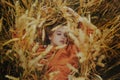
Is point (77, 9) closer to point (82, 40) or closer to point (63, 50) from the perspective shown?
point (63, 50)

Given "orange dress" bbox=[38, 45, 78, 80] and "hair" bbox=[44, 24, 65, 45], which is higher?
"hair" bbox=[44, 24, 65, 45]

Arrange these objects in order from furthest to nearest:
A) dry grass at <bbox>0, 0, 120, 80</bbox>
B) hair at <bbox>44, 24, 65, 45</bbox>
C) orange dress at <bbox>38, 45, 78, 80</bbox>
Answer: hair at <bbox>44, 24, 65, 45</bbox>, orange dress at <bbox>38, 45, 78, 80</bbox>, dry grass at <bbox>0, 0, 120, 80</bbox>

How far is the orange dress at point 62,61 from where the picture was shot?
1.35m

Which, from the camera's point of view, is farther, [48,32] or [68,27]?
[48,32]

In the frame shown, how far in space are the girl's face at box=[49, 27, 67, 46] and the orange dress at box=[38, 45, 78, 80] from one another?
3cm

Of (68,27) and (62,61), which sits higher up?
(68,27)

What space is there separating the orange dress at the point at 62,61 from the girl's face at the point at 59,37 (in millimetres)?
34

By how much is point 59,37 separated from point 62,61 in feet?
0.31

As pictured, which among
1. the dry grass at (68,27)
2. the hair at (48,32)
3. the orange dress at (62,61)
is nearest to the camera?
the dry grass at (68,27)

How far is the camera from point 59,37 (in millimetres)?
1421

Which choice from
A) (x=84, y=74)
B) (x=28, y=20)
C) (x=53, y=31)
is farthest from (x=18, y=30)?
(x=84, y=74)

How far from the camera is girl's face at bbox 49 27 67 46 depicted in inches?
55.8

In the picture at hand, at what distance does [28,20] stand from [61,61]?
23cm

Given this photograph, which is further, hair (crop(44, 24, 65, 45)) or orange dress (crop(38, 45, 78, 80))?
hair (crop(44, 24, 65, 45))
